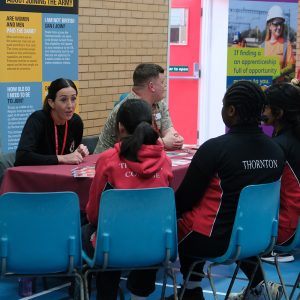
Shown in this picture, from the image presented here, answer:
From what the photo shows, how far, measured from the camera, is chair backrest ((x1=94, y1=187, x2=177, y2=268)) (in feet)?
11.0

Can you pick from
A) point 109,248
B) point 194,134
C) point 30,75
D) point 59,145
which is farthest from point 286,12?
point 109,248

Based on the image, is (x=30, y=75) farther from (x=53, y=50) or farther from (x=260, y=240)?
(x=260, y=240)

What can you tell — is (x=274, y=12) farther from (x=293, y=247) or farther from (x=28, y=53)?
(x=293, y=247)

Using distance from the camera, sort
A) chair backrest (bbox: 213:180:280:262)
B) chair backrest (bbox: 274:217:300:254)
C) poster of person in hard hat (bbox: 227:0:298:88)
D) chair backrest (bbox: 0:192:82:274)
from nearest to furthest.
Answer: chair backrest (bbox: 0:192:82:274) → chair backrest (bbox: 213:180:280:262) → chair backrest (bbox: 274:217:300:254) → poster of person in hard hat (bbox: 227:0:298:88)

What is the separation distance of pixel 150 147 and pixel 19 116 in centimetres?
262

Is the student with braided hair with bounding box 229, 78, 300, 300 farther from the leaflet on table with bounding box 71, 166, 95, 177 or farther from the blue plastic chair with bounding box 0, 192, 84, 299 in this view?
the blue plastic chair with bounding box 0, 192, 84, 299

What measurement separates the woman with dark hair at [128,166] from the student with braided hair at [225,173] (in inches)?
7.5

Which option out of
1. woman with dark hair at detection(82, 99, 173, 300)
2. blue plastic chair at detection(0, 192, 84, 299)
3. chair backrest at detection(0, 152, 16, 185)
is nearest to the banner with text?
chair backrest at detection(0, 152, 16, 185)

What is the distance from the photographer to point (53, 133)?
15.4 ft

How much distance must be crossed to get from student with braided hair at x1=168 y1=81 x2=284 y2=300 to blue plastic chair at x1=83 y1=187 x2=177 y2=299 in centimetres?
18

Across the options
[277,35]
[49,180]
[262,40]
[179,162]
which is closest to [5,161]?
[49,180]

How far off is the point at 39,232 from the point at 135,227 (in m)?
0.46

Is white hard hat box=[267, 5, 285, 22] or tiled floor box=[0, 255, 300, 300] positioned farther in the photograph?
white hard hat box=[267, 5, 285, 22]

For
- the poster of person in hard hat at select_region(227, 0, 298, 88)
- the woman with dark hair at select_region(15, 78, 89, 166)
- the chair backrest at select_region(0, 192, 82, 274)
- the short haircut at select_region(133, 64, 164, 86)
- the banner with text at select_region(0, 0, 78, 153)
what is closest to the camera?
the chair backrest at select_region(0, 192, 82, 274)
